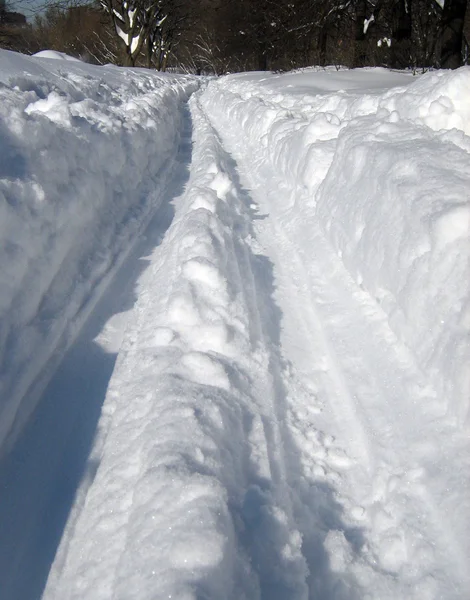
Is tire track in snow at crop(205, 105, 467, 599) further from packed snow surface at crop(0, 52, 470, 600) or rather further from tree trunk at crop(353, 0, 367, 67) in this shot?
tree trunk at crop(353, 0, 367, 67)

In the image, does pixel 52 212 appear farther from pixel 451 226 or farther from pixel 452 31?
pixel 452 31

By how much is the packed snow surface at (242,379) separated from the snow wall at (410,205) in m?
0.01

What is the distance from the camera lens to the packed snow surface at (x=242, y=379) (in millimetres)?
1387

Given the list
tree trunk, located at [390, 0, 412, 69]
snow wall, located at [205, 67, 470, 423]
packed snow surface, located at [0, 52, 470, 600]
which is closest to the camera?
packed snow surface, located at [0, 52, 470, 600]

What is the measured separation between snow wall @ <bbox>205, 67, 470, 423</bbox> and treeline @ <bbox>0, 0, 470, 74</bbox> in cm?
736

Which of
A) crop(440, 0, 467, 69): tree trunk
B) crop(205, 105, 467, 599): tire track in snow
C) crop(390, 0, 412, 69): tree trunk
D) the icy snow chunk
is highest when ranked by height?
crop(390, 0, 412, 69): tree trunk

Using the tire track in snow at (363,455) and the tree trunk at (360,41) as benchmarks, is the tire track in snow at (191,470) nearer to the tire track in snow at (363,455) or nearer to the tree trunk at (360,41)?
the tire track in snow at (363,455)

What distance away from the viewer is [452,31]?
9.36 m

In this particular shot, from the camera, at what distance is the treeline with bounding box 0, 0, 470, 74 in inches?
502

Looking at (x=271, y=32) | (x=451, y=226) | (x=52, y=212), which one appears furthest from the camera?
(x=271, y=32)

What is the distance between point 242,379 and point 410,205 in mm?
1291

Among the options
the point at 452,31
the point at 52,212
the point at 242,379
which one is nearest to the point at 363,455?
the point at 242,379

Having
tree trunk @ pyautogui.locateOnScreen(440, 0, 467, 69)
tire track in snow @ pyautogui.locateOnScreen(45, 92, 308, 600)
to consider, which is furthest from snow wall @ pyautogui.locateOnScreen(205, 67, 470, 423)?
tree trunk @ pyautogui.locateOnScreen(440, 0, 467, 69)

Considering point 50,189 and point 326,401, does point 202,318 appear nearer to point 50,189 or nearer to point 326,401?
point 326,401
